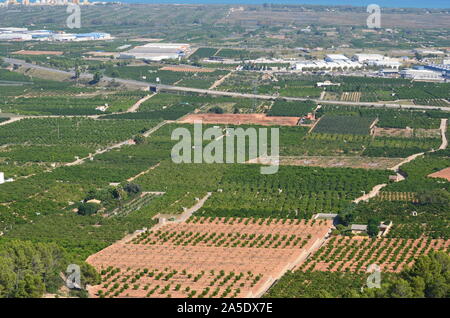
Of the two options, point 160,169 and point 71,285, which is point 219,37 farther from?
point 71,285

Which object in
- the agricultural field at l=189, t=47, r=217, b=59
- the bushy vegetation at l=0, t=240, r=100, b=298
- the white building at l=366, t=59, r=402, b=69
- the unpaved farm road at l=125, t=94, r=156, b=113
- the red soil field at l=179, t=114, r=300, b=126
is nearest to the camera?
the bushy vegetation at l=0, t=240, r=100, b=298

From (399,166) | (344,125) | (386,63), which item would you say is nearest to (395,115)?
(344,125)

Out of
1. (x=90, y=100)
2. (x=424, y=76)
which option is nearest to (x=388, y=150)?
(x=90, y=100)

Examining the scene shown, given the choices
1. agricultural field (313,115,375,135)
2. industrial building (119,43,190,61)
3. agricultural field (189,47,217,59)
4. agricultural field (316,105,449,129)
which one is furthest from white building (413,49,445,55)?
agricultural field (313,115,375,135)

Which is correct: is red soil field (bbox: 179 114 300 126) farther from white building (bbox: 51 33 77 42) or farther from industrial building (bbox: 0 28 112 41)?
industrial building (bbox: 0 28 112 41)

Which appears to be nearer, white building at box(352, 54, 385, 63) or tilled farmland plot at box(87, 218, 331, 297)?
tilled farmland plot at box(87, 218, 331, 297)

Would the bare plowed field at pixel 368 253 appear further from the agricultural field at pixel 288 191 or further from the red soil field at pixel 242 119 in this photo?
the red soil field at pixel 242 119

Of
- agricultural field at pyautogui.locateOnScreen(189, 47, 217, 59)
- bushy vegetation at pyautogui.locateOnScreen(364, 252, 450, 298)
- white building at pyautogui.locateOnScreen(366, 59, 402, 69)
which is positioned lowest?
agricultural field at pyautogui.locateOnScreen(189, 47, 217, 59)
